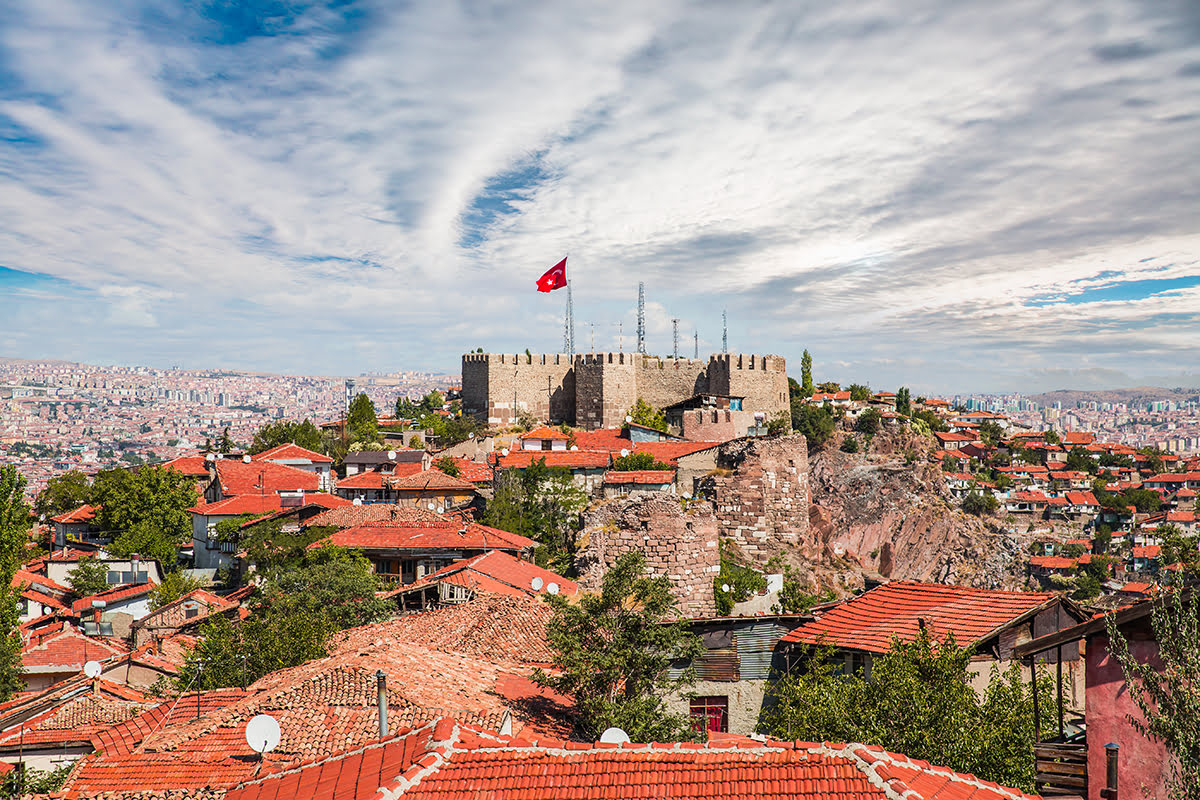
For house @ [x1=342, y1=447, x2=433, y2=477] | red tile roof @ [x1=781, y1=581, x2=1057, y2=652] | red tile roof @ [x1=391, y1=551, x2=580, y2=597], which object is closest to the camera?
red tile roof @ [x1=781, y1=581, x2=1057, y2=652]

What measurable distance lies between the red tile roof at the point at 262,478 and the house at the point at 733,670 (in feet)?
94.6

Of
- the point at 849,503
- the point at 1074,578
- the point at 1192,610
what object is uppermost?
the point at 1192,610

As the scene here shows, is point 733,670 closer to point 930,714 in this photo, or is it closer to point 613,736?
point 930,714

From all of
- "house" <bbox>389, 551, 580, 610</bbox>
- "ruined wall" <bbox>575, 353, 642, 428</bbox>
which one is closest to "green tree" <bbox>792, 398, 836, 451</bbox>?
"ruined wall" <bbox>575, 353, 642, 428</bbox>

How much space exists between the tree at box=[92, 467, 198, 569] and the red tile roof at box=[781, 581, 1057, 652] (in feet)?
97.3

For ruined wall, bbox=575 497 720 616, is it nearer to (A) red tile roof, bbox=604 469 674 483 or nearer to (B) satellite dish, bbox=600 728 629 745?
(A) red tile roof, bbox=604 469 674 483

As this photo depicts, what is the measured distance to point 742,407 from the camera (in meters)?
50.4

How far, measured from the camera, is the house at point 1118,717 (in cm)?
675

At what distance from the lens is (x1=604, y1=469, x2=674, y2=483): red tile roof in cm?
3155

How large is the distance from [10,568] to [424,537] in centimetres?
1014


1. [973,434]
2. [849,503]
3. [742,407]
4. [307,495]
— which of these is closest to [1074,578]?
[849,503]

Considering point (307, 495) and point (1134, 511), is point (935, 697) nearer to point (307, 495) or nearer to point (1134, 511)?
point (307, 495)

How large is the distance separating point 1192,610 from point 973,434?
10960 centimetres

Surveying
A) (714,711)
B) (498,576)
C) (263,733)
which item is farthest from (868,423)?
(263,733)
